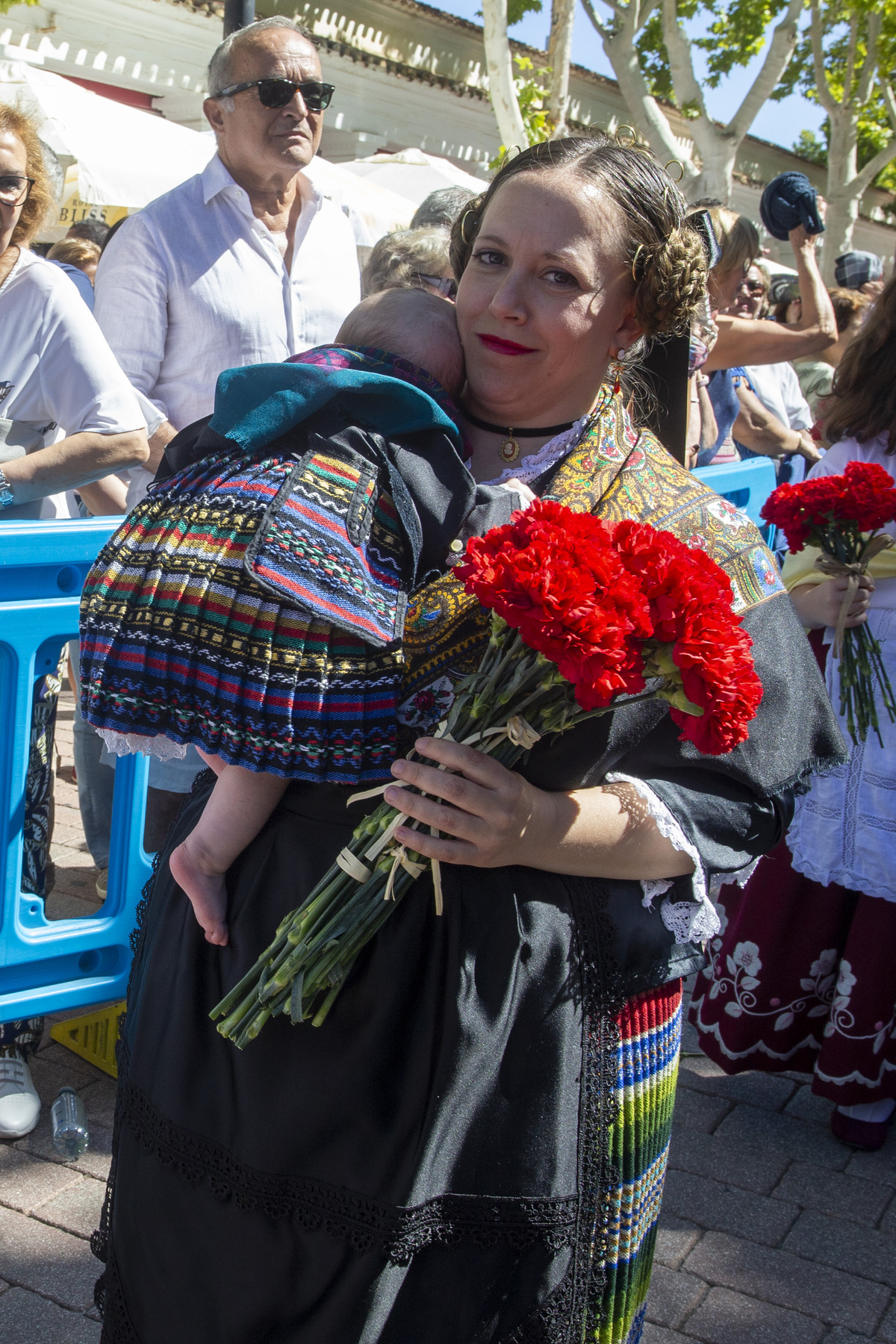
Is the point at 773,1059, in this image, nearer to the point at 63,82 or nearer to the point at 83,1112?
the point at 83,1112

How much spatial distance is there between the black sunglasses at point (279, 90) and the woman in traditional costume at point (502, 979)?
2.23m

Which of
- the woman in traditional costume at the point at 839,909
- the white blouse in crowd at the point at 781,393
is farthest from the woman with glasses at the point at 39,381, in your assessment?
the white blouse in crowd at the point at 781,393

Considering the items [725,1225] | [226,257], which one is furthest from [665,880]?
[226,257]

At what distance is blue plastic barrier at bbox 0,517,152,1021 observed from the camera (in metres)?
2.76

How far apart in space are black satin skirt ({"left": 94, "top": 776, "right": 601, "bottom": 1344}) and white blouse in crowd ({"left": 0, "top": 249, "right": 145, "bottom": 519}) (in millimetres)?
2023

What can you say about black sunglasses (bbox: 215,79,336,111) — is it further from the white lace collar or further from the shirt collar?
the white lace collar

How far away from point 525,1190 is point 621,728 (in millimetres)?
616

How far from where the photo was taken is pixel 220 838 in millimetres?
1639

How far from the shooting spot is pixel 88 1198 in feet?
9.10

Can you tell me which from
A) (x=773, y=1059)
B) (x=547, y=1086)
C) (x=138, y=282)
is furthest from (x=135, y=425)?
(x=773, y=1059)

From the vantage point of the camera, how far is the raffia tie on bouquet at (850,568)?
323 centimetres

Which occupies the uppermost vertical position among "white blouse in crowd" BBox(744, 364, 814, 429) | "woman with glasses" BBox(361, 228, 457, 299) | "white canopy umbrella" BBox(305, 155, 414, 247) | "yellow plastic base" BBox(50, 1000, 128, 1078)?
"white canopy umbrella" BBox(305, 155, 414, 247)

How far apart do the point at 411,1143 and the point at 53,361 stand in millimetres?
2505

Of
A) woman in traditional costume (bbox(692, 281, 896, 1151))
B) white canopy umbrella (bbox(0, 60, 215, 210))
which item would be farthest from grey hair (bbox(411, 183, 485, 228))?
white canopy umbrella (bbox(0, 60, 215, 210))
